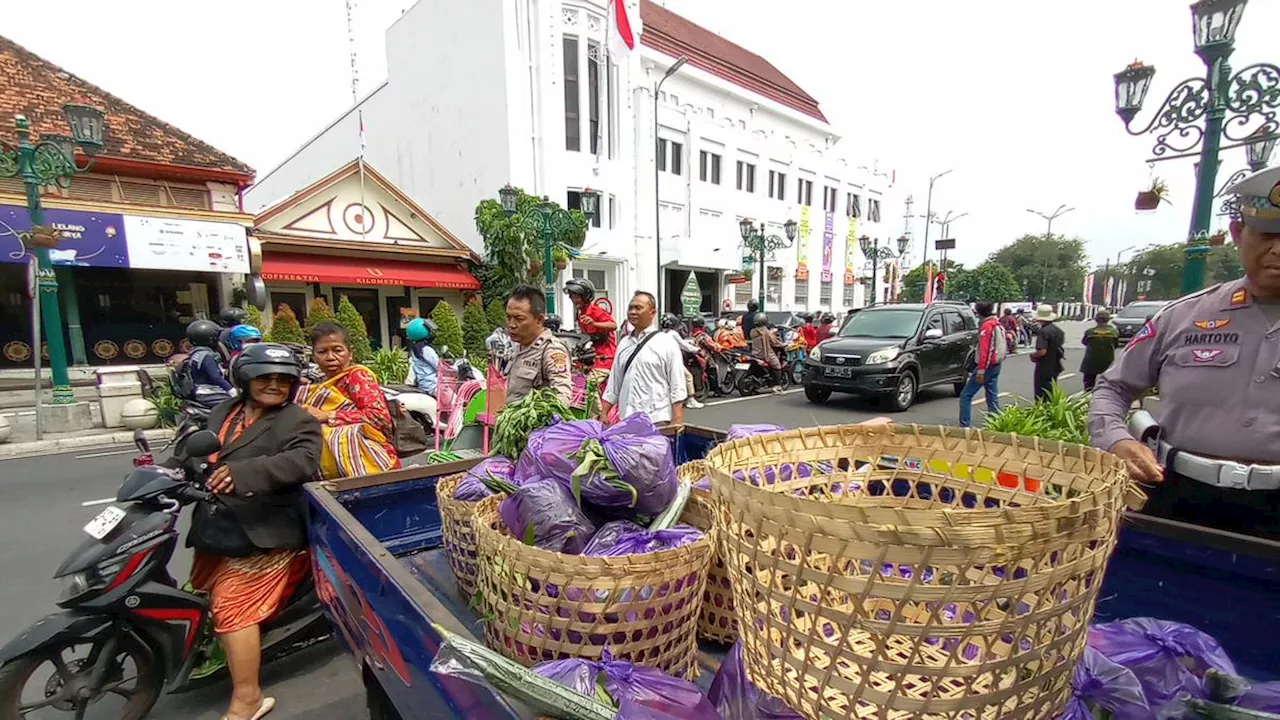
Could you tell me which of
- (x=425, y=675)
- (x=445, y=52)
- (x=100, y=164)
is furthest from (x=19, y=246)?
(x=425, y=675)

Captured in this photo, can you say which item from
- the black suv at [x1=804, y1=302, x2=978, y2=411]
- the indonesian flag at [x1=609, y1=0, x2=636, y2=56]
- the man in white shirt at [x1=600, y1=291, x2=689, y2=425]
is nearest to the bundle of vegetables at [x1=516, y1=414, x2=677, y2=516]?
the man in white shirt at [x1=600, y1=291, x2=689, y2=425]

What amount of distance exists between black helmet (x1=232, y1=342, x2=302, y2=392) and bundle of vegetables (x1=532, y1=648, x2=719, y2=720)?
1714 millimetres

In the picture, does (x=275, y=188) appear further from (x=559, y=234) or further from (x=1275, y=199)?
(x=1275, y=199)

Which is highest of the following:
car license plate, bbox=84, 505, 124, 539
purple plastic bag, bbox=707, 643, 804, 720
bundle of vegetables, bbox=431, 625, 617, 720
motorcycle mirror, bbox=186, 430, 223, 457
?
motorcycle mirror, bbox=186, 430, 223, 457

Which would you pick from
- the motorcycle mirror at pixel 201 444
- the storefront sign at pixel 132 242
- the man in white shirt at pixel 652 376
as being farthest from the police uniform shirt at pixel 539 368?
the storefront sign at pixel 132 242

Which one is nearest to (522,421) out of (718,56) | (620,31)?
(620,31)

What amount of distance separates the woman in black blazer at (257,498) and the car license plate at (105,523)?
234 mm

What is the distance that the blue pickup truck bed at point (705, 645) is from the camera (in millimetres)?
1293

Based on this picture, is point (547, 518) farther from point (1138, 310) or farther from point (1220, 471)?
point (1138, 310)

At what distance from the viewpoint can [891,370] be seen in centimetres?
838

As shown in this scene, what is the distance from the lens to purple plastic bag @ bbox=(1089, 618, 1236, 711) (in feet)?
3.38

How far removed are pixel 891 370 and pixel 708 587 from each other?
7.70 metres

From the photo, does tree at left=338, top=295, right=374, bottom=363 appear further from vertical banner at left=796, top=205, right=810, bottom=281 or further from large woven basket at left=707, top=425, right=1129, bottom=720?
vertical banner at left=796, top=205, right=810, bottom=281

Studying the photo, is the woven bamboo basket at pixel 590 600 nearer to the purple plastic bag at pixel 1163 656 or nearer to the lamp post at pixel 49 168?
the purple plastic bag at pixel 1163 656
